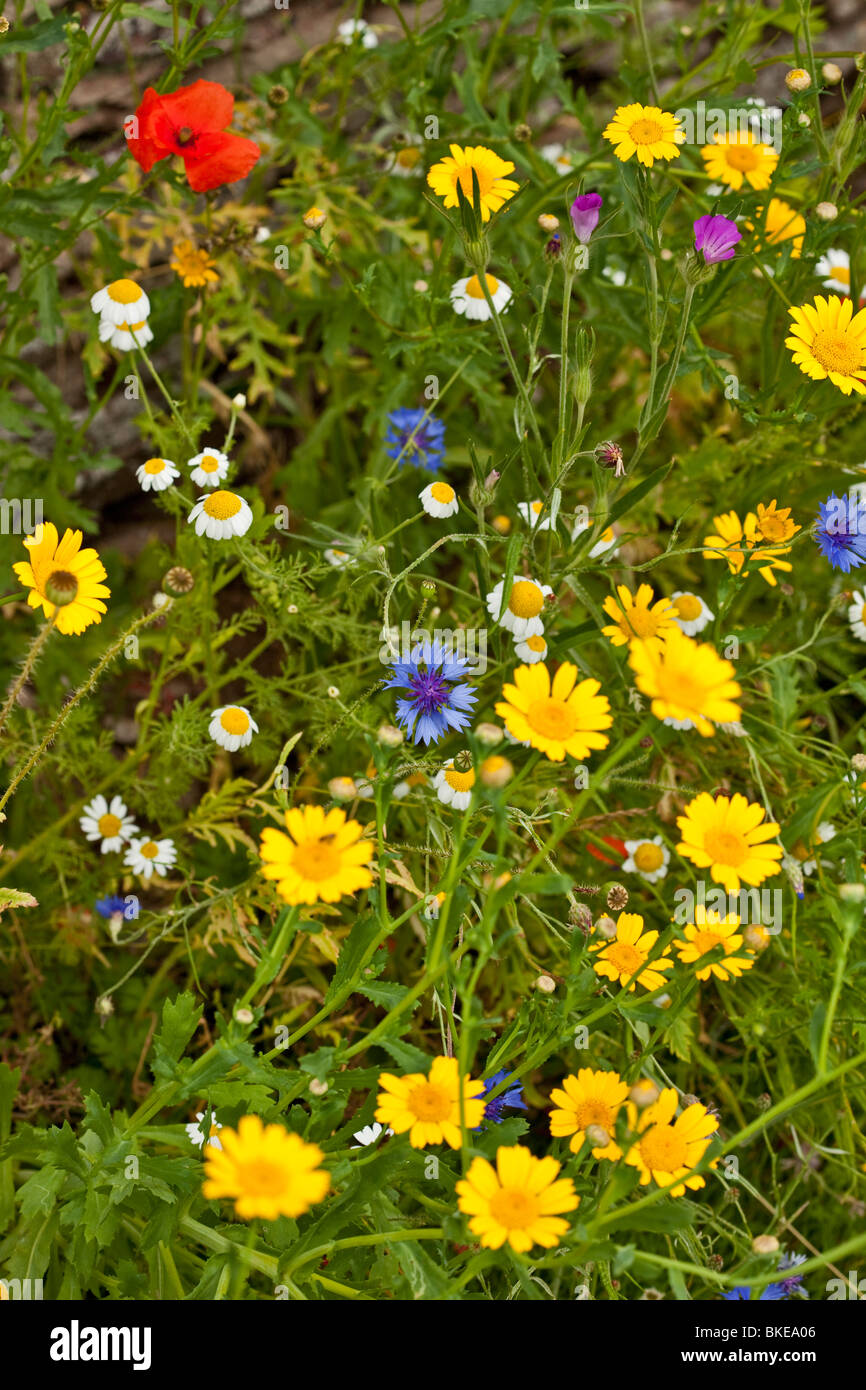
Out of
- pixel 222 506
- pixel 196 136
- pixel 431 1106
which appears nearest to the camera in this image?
pixel 431 1106

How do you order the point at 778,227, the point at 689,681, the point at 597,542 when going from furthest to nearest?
the point at 778,227 → the point at 597,542 → the point at 689,681

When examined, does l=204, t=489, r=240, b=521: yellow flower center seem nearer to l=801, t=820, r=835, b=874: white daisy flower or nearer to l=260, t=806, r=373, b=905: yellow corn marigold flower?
l=260, t=806, r=373, b=905: yellow corn marigold flower

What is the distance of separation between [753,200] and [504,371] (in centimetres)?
61

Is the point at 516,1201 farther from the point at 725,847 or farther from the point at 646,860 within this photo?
the point at 646,860

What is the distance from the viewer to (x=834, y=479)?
2.12m

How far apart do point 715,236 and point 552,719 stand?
0.68m

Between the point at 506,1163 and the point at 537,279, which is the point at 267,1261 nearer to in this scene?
the point at 506,1163

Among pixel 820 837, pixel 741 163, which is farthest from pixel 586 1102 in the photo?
pixel 741 163

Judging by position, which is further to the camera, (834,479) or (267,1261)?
(834,479)

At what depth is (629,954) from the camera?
4.56ft

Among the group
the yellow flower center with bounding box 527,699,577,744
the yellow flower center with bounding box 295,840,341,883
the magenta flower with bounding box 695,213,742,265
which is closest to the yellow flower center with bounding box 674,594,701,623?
the magenta flower with bounding box 695,213,742,265

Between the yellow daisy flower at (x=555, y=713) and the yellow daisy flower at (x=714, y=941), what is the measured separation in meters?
0.27
